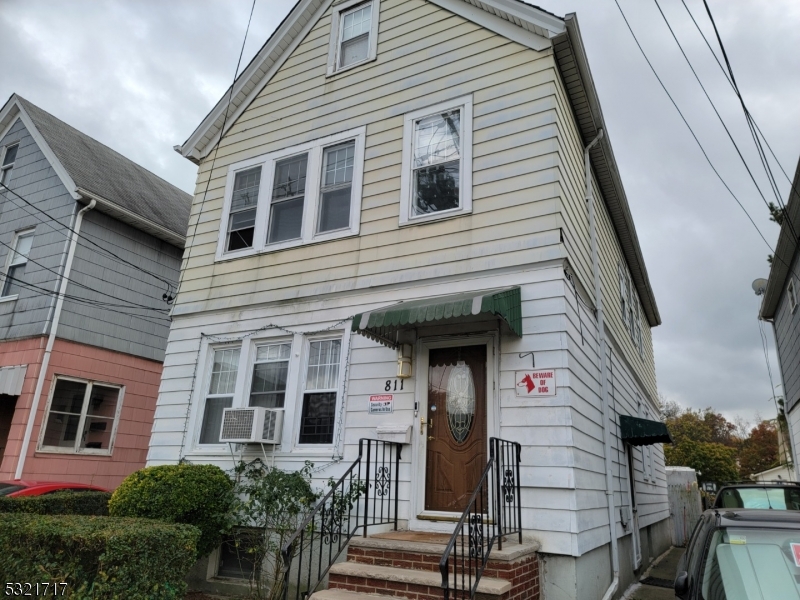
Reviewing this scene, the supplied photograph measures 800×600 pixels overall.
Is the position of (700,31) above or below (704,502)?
above

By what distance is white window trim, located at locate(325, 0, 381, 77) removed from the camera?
8.88 meters

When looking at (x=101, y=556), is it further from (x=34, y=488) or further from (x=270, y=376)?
(x=34, y=488)

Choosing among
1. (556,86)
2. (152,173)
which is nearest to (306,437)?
(556,86)

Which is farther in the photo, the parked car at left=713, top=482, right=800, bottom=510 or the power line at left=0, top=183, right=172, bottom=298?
the power line at left=0, top=183, right=172, bottom=298

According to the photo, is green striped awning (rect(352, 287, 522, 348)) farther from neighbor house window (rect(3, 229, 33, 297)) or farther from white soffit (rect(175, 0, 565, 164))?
neighbor house window (rect(3, 229, 33, 297))

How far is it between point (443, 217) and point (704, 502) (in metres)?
17.8

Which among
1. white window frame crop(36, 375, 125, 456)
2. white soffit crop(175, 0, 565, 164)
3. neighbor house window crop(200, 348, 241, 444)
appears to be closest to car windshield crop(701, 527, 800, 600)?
neighbor house window crop(200, 348, 241, 444)

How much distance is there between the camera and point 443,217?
7.27m

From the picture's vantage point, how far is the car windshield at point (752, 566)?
3537 millimetres

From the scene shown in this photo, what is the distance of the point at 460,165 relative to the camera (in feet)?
24.2

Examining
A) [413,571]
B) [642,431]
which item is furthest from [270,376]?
[642,431]

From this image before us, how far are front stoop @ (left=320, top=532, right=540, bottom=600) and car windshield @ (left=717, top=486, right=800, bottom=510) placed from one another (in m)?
3.92

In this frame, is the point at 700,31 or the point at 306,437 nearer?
the point at 700,31

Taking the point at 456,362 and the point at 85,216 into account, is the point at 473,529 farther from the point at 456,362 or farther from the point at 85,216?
the point at 85,216
